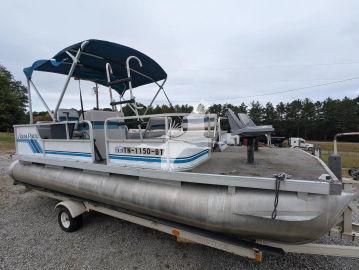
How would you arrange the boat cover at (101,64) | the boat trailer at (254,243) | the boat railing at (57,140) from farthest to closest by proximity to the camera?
the boat cover at (101,64), the boat railing at (57,140), the boat trailer at (254,243)

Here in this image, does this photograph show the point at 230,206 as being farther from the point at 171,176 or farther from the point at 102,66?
the point at 102,66

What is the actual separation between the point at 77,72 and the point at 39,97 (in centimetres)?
109

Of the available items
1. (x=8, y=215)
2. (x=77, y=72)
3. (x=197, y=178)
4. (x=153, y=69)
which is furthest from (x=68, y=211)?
(x=153, y=69)

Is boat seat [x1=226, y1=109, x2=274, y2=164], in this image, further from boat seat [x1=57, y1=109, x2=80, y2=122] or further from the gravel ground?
boat seat [x1=57, y1=109, x2=80, y2=122]

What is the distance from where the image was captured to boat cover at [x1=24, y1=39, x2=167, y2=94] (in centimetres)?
427

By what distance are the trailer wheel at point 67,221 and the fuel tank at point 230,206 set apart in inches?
35.2

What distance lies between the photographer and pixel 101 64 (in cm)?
519

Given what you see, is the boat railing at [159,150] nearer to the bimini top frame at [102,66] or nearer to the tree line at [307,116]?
the bimini top frame at [102,66]

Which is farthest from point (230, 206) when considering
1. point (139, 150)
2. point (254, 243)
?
point (139, 150)

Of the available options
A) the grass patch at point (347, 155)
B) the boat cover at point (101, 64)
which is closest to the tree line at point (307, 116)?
the grass patch at point (347, 155)

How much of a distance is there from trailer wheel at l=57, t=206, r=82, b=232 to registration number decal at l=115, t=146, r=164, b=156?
163 cm

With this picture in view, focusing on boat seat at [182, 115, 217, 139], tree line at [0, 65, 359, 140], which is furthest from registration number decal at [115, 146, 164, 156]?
tree line at [0, 65, 359, 140]

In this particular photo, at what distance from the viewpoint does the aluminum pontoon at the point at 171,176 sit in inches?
86.7

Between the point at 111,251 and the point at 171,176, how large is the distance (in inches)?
64.7
